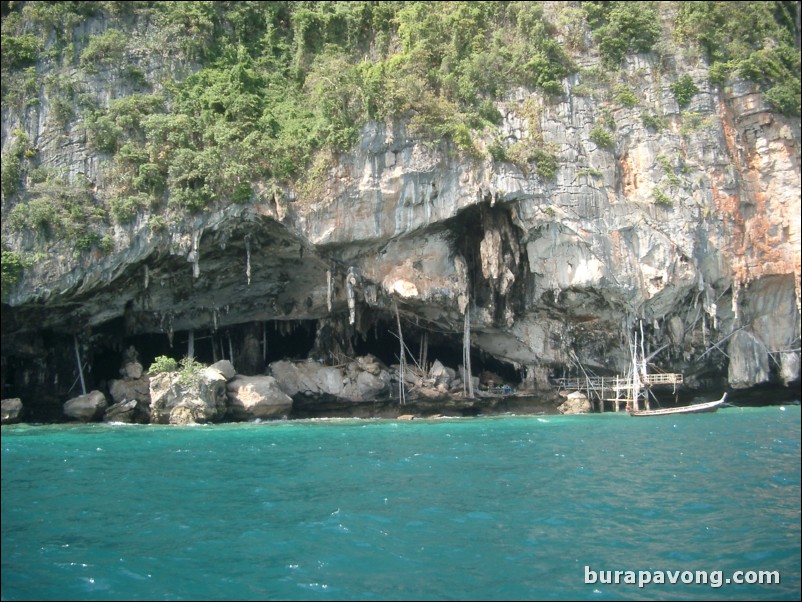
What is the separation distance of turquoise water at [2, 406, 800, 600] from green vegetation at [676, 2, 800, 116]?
20740mm

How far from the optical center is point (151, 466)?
15102mm

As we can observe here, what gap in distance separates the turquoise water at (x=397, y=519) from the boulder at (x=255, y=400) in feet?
28.7

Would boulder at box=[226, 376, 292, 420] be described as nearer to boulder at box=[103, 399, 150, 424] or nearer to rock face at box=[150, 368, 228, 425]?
rock face at box=[150, 368, 228, 425]

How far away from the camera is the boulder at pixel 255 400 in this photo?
27266 millimetres

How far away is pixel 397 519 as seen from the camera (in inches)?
409

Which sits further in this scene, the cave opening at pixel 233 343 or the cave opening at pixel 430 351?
the cave opening at pixel 430 351

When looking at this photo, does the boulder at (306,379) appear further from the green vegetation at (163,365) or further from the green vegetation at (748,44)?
the green vegetation at (748,44)

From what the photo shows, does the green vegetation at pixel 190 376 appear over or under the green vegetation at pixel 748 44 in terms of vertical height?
under

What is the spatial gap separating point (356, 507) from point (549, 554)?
363 cm

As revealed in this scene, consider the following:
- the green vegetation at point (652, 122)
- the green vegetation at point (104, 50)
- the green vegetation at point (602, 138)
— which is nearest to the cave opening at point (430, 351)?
the green vegetation at point (602, 138)

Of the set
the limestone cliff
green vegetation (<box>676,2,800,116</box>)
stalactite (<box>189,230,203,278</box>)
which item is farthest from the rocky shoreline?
green vegetation (<box>676,2,800,116</box>)

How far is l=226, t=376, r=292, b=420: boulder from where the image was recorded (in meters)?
27.3

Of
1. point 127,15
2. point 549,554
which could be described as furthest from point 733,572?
point 127,15

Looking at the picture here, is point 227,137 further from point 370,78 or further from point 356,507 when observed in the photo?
point 356,507
